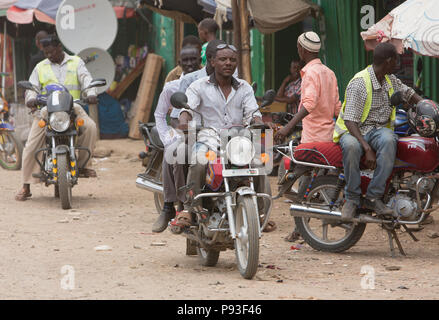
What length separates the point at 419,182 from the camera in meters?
6.47

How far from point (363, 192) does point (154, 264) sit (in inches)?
71.8

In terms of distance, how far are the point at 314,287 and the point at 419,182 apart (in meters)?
1.53

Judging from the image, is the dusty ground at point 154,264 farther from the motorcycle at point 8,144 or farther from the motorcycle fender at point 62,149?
the motorcycle at point 8,144

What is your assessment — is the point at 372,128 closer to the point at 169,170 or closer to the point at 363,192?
the point at 363,192

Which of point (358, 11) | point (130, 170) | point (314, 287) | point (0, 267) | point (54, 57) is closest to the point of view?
point (314, 287)

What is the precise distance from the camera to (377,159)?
21.4 ft

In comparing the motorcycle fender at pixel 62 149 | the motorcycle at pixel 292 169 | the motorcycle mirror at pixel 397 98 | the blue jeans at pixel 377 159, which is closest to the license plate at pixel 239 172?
the blue jeans at pixel 377 159

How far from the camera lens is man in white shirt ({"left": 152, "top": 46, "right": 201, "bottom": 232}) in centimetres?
628

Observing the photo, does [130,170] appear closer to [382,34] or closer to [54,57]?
[54,57]

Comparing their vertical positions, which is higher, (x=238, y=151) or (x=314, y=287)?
(x=238, y=151)

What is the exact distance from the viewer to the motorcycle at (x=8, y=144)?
1341 cm

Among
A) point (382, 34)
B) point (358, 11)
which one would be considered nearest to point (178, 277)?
point (382, 34)

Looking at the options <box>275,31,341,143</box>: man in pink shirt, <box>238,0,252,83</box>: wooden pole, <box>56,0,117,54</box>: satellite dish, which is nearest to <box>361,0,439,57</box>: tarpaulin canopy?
<box>275,31,341,143</box>: man in pink shirt

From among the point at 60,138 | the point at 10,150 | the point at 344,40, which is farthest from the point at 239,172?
the point at 10,150
